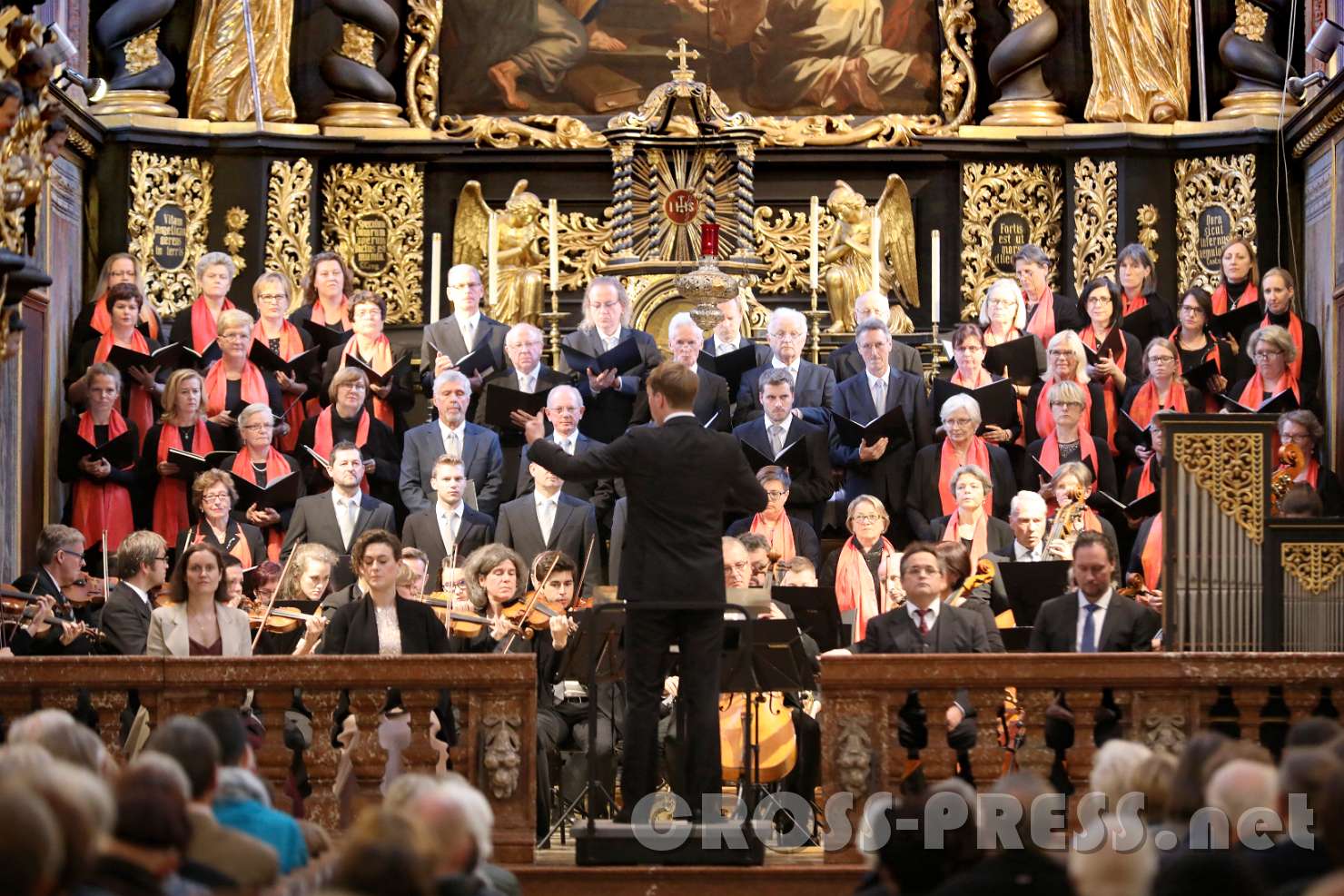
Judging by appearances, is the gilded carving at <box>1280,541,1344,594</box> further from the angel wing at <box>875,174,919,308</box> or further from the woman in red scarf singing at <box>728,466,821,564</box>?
the angel wing at <box>875,174,919,308</box>

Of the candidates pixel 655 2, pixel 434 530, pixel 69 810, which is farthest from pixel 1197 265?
A: pixel 69 810

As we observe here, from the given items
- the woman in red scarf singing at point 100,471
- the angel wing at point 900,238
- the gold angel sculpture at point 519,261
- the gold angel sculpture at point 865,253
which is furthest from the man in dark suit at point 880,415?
the woman in red scarf singing at point 100,471

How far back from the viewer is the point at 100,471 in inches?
416

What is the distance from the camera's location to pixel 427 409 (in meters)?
12.6

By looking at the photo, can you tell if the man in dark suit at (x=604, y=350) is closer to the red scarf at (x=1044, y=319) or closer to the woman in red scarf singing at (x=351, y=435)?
the woman in red scarf singing at (x=351, y=435)

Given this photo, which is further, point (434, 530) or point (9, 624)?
point (434, 530)

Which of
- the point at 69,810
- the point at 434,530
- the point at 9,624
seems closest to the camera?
the point at 69,810

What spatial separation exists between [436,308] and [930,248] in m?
2.80

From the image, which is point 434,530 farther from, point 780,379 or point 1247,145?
point 1247,145

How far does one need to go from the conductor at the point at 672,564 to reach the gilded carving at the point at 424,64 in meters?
6.66

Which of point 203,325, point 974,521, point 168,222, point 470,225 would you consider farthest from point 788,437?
point 168,222

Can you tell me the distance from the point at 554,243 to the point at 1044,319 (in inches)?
106

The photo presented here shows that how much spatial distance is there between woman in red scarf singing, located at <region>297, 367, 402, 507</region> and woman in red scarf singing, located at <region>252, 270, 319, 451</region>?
1.11 ft

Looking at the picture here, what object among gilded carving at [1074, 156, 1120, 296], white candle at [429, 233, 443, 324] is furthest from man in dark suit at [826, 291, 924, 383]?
white candle at [429, 233, 443, 324]
